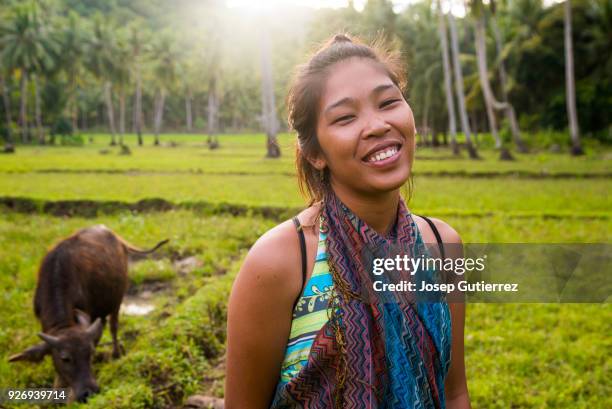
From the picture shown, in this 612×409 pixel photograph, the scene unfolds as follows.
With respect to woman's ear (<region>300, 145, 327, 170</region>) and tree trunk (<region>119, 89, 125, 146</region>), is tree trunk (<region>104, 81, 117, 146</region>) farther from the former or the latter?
woman's ear (<region>300, 145, 327, 170</region>)

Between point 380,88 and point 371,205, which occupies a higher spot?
point 380,88

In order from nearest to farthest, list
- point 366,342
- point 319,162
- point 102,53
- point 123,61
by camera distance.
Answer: point 366,342, point 319,162, point 102,53, point 123,61

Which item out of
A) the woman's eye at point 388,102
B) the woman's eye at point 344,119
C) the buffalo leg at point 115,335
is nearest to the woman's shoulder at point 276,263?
the woman's eye at point 344,119

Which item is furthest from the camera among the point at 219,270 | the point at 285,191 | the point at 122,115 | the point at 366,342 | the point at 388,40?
the point at 122,115

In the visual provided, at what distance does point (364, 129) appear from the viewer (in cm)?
156

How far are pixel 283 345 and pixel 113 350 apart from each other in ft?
11.6

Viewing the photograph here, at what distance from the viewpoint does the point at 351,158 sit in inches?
61.9

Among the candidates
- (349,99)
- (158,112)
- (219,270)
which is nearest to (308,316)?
(349,99)

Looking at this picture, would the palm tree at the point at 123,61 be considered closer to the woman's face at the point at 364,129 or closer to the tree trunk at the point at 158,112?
the tree trunk at the point at 158,112

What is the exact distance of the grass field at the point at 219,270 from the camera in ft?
12.8

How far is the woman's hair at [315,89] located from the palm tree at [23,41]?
25855mm

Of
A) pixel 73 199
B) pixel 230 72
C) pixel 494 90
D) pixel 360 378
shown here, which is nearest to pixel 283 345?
pixel 360 378

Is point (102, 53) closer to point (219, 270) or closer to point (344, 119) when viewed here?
A: point (219, 270)

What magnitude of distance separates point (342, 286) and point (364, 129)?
1.48 feet
